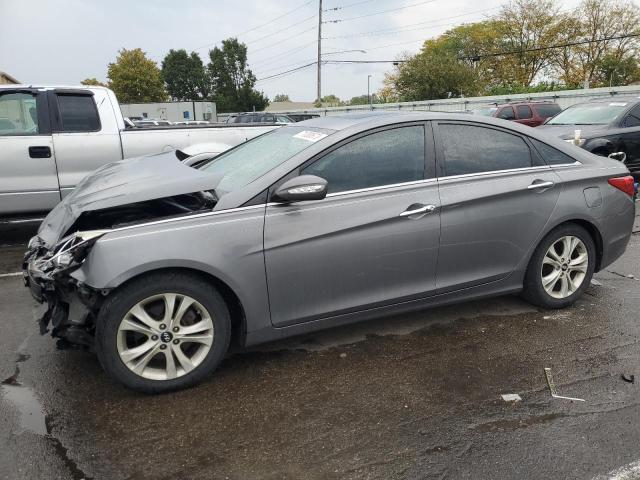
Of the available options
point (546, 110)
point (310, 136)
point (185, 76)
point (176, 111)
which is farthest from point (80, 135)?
point (185, 76)

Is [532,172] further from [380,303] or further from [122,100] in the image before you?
[122,100]

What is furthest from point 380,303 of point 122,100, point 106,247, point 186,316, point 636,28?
point 122,100

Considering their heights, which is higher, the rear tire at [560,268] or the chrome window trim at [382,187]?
the chrome window trim at [382,187]

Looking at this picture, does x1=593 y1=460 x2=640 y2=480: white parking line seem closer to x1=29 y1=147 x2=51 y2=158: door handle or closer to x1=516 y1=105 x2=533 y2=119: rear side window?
x1=29 y1=147 x2=51 y2=158: door handle

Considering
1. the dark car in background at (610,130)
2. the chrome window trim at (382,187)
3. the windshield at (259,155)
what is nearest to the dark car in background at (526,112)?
the dark car in background at (610,130)

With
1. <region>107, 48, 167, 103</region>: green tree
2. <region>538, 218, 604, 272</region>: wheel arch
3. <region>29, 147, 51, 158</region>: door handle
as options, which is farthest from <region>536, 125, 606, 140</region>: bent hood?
<region>107, 48, 167, 103</region>: green tree

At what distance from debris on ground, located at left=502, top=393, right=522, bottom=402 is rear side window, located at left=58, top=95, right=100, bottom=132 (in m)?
5.63

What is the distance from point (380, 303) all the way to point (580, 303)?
1996 mm

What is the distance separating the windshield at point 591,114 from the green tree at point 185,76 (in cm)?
6608

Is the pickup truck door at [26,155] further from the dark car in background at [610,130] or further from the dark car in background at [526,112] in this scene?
the dark car in background at [526,112]

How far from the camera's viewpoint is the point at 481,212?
365cm

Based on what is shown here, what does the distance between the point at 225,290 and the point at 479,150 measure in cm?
209

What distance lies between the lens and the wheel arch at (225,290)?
2.80 metres

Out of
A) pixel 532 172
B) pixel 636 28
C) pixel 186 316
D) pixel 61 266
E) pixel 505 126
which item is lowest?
pixel 186 316
